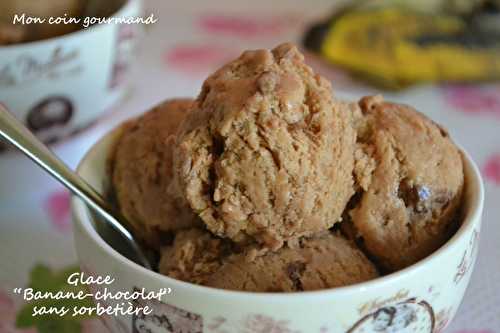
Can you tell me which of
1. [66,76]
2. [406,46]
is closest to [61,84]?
[66,76]

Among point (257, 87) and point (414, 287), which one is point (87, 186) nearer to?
point (257, 87)

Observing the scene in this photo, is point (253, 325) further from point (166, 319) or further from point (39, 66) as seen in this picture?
point (39, 66)

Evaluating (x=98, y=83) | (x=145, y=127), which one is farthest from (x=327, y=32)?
(x=145, y=127)

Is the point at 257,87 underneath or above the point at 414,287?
above

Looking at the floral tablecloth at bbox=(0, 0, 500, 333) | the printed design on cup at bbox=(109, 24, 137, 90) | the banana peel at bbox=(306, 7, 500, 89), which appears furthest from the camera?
the banana peel at bbox=(306, 7, 500, 89)

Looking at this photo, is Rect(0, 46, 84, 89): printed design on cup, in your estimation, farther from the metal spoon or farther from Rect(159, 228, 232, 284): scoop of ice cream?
Rect(159, 228, 232, 284): scoop of ice cream

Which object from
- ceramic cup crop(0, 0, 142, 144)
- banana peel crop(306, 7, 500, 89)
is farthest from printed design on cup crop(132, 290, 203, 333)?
banana peel crop(306, 7, 500, 89)
